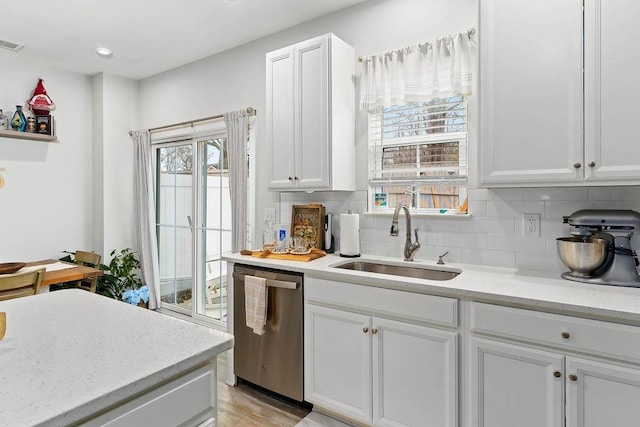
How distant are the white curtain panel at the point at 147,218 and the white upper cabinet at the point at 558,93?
356 cm

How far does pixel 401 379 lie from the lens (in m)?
1.94

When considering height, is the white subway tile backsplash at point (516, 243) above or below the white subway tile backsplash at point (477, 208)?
below

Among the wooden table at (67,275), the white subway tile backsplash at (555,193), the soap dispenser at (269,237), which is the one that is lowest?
the wooden table at (67,275)

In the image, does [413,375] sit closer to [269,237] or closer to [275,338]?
[275,338]

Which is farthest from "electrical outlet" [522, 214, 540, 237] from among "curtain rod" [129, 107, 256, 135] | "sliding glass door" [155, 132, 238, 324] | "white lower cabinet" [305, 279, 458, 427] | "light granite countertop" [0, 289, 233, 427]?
"sliding glass door" [155, 132, 238, 324]

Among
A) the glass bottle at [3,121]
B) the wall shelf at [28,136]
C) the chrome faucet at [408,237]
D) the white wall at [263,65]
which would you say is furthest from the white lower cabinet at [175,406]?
the glass bottle at [3,121]

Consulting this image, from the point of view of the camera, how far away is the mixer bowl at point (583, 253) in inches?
69.4

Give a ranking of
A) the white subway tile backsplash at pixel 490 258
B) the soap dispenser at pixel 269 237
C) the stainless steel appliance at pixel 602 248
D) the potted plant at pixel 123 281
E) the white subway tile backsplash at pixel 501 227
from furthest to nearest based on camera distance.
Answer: the potted plant at pixel 123 281
the soap dispenser at pixel 269 237
the white subway tile backsplash at pixel 490 258
the white subway tile backsplash at pixel 501 227
the stainless steel appliance at pixel 602 248

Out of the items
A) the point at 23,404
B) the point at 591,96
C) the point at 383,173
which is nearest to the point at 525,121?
the point at 591,96

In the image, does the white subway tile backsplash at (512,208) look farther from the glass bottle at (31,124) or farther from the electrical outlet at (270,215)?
the glass bottle at (31,124)

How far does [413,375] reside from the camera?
6.24 feet

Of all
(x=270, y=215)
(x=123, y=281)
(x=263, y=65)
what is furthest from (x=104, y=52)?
(x=123, y=281)

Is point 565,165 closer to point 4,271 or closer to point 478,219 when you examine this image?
point 478,219

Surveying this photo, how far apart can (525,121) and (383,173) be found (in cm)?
101
